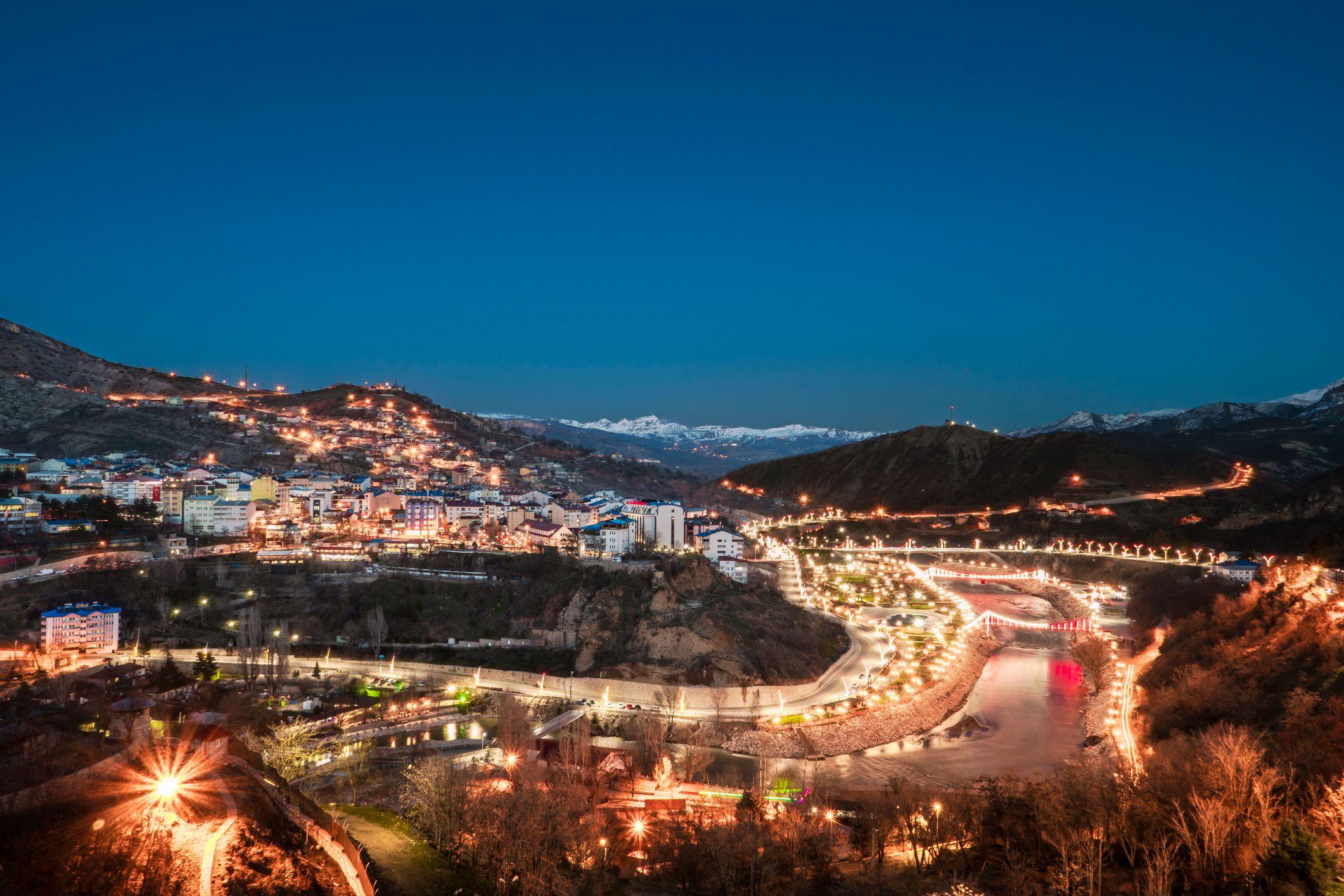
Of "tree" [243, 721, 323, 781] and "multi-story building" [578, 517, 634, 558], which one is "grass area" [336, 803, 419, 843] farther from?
"multi-story building" [578, 517, 634, 558]

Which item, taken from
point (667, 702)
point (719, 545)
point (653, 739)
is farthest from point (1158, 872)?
point (719, 545)

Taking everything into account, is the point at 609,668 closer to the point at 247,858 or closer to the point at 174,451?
the point at 247,858

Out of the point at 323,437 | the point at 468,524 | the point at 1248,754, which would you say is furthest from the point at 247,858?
the point at 323,437

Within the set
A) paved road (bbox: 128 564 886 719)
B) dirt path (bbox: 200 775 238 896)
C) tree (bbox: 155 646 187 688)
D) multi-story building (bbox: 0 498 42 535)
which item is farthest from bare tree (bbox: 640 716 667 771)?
multi-story building (bbox: 0 498 42 535)

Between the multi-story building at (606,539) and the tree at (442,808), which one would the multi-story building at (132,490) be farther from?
the tree at (442,808)

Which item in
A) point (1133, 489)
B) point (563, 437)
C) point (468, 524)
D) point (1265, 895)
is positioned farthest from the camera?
point (563, 437)

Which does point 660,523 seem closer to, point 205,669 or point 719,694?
point 719,694
